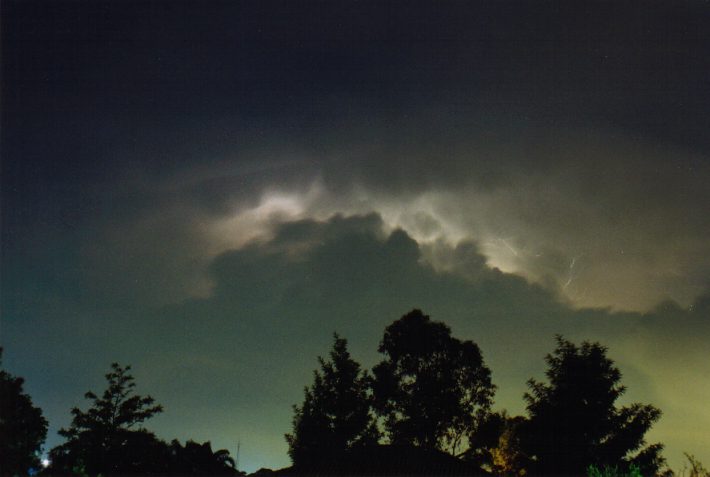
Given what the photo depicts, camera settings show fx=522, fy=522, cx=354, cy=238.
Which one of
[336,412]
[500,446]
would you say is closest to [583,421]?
[500,446]

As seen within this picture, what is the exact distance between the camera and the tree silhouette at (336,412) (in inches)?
2121

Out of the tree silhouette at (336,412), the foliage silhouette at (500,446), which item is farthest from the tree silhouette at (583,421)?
the tree silhouette at (336,412)

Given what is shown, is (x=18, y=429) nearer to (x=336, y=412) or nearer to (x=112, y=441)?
(x=112, y=441)

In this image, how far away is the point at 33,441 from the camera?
4175 centimetres

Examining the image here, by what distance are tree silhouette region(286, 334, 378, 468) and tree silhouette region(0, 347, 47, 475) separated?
932 inches

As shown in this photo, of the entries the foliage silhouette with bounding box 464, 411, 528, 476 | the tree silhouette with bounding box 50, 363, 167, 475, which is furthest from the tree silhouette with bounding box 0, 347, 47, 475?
the foliage silhouette with bounding box 464, 411, 528, 476

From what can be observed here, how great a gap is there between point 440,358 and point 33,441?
1390 inches

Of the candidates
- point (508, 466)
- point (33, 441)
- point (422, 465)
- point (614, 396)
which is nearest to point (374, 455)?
point (422, 465)

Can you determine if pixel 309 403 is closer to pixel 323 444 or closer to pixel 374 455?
pixel 323 444

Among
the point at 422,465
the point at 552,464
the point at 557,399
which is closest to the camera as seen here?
the point at 422,465

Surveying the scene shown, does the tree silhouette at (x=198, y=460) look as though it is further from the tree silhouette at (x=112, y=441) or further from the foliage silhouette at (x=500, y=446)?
the foliage silhouette at (x=500, y=446)

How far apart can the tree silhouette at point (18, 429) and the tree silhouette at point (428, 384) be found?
1150 inches

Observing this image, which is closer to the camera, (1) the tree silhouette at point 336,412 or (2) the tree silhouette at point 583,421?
(2) the tree silhouette at point 583,421

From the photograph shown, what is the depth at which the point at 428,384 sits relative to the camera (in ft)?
162
